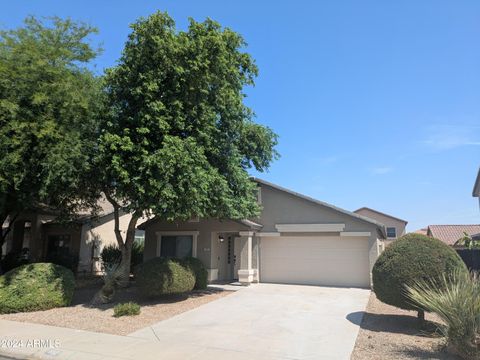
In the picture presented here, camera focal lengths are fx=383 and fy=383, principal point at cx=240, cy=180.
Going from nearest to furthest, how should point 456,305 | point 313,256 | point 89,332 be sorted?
point 456,305
point 89,332
point 313,256

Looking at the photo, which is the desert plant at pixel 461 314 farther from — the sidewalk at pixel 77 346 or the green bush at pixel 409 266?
the sidewalk at pixel 77 346

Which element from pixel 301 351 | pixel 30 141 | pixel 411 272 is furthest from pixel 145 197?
pixel 411 272

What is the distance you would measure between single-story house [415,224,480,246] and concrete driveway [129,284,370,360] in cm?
3646

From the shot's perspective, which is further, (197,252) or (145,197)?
(197,252)

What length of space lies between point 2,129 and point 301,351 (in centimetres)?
1046

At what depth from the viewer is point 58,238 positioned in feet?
79.4

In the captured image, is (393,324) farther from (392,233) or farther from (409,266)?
(392,233)

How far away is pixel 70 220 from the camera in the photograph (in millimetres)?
19312

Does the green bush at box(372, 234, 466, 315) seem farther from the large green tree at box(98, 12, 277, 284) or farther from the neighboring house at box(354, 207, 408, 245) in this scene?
the neighboring house at box(354, 207, 408, 245)

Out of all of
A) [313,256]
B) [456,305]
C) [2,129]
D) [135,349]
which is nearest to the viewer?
[456,305]

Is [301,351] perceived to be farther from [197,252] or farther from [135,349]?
[197,252]

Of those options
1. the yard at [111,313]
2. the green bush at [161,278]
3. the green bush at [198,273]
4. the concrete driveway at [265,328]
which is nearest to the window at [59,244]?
the yard at [111,313]

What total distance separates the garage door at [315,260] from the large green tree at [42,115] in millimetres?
10456

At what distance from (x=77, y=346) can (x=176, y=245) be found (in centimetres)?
1263
